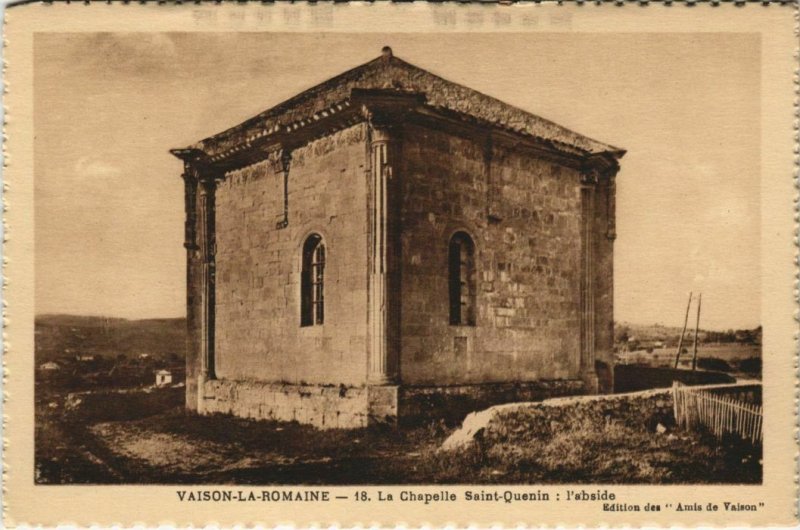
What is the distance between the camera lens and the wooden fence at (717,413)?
8.60 metres

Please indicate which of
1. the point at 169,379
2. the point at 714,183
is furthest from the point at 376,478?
the point at 714,183

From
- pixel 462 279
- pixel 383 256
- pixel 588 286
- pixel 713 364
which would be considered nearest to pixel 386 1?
pixel 383 256

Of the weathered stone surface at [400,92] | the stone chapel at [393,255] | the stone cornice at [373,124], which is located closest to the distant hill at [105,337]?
the stone chapel at [393,255]

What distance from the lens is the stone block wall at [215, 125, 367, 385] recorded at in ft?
32.8

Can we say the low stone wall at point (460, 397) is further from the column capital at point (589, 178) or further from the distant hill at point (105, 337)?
the distant hill at point (105, 337)

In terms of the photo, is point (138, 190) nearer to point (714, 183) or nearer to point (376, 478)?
point (376, 478)

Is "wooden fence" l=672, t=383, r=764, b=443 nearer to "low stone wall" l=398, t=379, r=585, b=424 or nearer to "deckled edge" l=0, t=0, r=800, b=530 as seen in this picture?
"deckled edge" l=0, t=0, r=800, b=530

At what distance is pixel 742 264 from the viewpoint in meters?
8.64

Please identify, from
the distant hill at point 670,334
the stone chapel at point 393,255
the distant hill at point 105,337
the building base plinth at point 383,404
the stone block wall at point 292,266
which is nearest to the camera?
the distant hill at point 105,337

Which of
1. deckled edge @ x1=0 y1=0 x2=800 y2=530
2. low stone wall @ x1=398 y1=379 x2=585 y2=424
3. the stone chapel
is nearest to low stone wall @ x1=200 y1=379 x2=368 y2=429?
the stone chapel

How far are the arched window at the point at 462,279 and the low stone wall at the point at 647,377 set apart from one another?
3.39 metres

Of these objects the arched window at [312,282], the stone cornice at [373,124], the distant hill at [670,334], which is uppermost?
the stone cornice at [373,124]

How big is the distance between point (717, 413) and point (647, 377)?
181 inches

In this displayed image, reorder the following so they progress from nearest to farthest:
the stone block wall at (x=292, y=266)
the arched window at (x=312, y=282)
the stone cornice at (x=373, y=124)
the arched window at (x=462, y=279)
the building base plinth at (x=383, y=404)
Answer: the building base plinth at (x=383, y=404), the stone cornice at (x=373, y=124), the stone block wall at (x=292, y=266), the arched window at (x=462, y=279), the arched window at (x=312, y=282)
